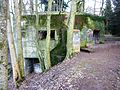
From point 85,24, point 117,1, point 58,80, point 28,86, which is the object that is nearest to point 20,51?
point 28,86

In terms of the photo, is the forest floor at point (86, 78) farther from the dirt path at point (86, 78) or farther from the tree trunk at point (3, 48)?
the tree trunk at point (3, 48)

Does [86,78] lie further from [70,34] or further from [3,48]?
[70,34]

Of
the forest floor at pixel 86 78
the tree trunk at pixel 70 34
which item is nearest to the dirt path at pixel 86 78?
the forest floor at pixel 86 78

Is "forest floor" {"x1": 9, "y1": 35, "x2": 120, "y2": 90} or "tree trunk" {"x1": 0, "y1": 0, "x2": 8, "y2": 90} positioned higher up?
"tree trunk" {"x1": 0, "y1": 0, "x2": 8, "y2": 90}

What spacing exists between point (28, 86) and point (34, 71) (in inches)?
231

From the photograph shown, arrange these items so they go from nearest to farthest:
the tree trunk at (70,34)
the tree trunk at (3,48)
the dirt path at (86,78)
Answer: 1. the tree trunk at (3,48)
2. the dirt path at (86,78)
3. the tree trunk at (70,34)

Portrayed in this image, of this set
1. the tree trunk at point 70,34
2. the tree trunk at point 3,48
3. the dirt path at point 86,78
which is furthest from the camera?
the tree trunk at point 70,34

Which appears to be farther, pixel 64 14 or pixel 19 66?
pixel 64 14

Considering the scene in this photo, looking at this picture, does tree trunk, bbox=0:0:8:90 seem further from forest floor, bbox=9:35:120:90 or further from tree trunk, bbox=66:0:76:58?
tree trunk, bbox=66:0:76:58

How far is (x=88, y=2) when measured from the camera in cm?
2228

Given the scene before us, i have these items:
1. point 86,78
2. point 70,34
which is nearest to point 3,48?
point 86,78

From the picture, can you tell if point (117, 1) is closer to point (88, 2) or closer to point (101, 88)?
point (88, 2)

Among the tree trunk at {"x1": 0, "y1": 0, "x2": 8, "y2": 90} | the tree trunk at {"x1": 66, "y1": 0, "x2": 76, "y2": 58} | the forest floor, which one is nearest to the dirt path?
the forest floor

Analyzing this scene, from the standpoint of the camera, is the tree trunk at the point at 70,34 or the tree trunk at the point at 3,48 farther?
the tree trunk at the point at 70,34
